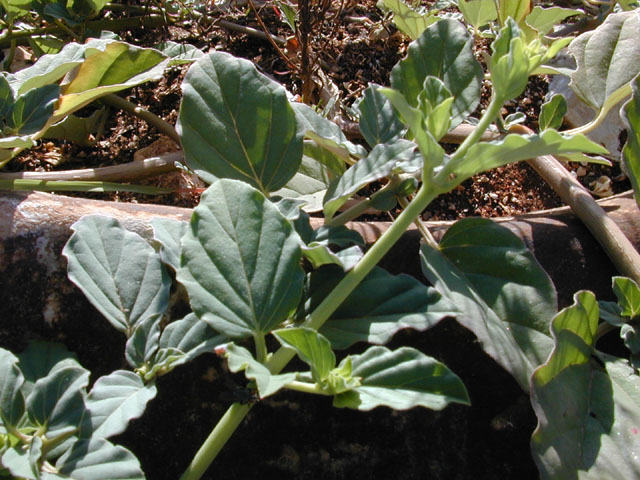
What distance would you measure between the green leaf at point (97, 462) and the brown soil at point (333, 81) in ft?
2.06

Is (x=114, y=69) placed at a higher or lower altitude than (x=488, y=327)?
higher

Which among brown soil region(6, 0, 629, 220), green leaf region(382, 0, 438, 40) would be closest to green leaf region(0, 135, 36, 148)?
brown soil region(6, 0, 629, 220)

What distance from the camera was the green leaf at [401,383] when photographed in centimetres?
55

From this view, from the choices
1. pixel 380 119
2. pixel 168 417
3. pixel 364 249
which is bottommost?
pixel 168 417

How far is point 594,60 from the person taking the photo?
96 cm

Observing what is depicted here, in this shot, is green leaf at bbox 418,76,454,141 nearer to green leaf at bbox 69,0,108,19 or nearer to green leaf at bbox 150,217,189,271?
green leaf at bbox 150,217,189,271

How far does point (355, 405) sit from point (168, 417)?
30cm

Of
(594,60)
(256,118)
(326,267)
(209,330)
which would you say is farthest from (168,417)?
(594,60)

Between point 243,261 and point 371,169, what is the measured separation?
19 centimetres

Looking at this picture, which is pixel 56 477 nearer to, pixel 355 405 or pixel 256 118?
pixel 355 405

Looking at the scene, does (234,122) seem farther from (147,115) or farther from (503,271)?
(147,115)

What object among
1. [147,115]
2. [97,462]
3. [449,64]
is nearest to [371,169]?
[449,64]

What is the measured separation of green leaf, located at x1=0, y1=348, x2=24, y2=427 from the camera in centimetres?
58

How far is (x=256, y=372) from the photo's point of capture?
1.76 feet
